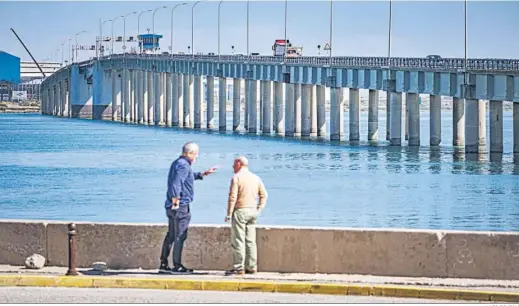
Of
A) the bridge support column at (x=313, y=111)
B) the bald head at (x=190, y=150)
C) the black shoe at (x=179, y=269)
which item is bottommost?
the black shoe at (x=179, y=269)

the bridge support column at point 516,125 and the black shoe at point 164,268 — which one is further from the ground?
the bridge support column at point 516,125

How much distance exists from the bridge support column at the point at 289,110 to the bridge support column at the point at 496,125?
149 feet

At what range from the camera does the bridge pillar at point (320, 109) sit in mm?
139125

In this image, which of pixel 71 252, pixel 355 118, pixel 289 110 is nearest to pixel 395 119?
pixel 355 118

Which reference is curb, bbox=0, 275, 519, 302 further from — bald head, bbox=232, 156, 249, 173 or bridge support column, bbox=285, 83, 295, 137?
bridge support column, bbox=285, 83, 295, 137

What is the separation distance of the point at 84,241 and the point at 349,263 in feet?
14.5

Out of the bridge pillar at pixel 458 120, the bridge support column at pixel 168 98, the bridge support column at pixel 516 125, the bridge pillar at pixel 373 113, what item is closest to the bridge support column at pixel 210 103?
the bridge support column at pixel 168 98

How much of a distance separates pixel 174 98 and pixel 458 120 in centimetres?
8170

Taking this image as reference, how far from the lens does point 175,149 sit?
372 feet

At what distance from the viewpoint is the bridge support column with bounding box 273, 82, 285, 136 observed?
149625 millimetres

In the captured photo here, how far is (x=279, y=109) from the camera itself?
493ft

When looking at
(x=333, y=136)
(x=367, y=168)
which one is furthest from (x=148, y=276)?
(x=333, y=136)

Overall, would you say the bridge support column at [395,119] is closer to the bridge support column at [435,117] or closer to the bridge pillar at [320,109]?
the bridge support column at [435,117]

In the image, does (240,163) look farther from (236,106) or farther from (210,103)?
(210,103)
